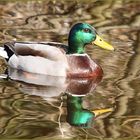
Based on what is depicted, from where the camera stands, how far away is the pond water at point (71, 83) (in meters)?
7.99

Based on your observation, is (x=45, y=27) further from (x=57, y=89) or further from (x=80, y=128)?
(x=80, y=128)

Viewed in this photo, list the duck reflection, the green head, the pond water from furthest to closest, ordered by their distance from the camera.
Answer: the green head → the duck reflection → the pond water

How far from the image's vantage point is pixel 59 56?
10695 mm

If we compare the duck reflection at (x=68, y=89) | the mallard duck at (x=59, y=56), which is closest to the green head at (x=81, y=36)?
the mallard duck at (x=59, y=56)

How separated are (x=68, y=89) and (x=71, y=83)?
1.54ft

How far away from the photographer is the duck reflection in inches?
336

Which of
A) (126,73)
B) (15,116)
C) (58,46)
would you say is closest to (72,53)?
(58,46)

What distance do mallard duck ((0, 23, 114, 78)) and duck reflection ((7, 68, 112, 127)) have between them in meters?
0.12

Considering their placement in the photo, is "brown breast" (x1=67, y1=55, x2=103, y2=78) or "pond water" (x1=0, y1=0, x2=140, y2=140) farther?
"brown breast" (x1=67, y1=55, x2=103, y2=78)

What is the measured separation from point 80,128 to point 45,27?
5.20m

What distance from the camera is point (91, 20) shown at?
1382 cm

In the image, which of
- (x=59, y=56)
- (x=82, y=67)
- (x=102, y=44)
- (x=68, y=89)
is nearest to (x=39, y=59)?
(x=59, y=56)

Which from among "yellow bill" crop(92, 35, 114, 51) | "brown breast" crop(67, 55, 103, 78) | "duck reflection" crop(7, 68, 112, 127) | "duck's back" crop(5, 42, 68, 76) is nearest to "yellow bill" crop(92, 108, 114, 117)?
"duck reflection" crop(7, 68, 112, 127)

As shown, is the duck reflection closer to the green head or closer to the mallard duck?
the mallard duck
